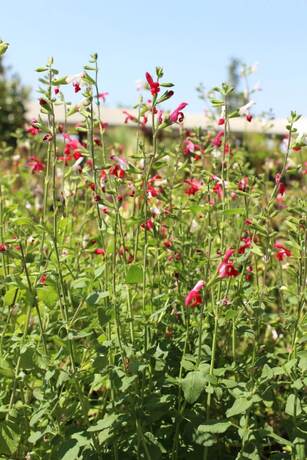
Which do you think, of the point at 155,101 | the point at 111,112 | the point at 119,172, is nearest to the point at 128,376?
the point at 119,172

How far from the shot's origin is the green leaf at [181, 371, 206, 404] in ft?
7.75

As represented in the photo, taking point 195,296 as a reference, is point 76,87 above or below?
above

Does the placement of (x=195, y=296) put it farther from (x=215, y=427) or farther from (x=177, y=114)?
(x=177, y=114)

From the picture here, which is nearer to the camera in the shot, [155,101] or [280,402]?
[155,101]

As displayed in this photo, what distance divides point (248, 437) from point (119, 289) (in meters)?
0.78

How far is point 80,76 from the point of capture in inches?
106

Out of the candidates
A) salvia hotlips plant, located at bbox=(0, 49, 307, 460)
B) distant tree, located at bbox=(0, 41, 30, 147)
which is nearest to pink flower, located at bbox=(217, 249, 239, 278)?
salvia hotlips plant, located at bbox=(0, 49, 307, 460)

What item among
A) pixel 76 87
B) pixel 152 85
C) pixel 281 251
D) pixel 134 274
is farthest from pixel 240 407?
pixel 76 87

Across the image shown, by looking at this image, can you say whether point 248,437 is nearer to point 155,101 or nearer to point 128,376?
point 128,376

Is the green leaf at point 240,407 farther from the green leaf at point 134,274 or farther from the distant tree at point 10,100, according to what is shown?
the distant tree at point 10,100

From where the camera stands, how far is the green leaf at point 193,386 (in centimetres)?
236

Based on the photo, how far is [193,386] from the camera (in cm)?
240

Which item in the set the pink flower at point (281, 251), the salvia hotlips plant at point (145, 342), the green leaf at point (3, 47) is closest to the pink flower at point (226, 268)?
the salvia hotlips plant at point (145, 342)

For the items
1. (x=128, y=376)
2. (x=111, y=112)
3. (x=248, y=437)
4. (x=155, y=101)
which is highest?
(x=155, y=101)
